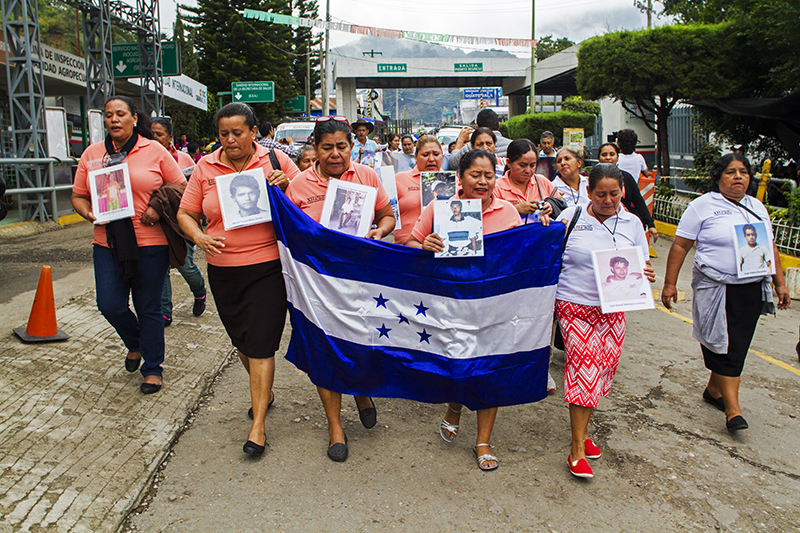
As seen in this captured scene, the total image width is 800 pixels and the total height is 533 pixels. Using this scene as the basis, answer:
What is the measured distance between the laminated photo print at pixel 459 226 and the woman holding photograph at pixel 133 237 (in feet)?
6.89

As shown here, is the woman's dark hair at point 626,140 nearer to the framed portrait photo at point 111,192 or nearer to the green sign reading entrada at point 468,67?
the framed portrait photo at point 111,192

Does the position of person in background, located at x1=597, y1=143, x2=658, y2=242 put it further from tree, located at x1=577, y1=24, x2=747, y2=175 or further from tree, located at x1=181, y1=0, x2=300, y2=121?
tree, located at x1=181, y1=0, x2=300, y2=121

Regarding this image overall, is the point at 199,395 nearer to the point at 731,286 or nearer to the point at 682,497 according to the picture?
the point at 682,497

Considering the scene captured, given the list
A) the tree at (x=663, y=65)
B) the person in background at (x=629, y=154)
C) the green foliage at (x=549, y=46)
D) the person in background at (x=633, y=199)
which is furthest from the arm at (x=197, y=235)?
the green foliage at (x=549, y=46)

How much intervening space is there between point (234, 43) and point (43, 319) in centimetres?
3849

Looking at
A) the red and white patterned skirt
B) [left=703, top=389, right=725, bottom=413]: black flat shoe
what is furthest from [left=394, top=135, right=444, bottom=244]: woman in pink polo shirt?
[left=703, top=389, right=725, bottom=413]: black flat shoe

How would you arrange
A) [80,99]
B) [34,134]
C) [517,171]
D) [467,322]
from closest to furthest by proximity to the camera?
[467,322] → [517,171] → [34,134] → [80,99]

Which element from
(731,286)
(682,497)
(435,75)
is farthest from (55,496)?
(435,75)

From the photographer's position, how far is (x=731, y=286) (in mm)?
4434

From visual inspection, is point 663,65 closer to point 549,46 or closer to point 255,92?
point 255,92

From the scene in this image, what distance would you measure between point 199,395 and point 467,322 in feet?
7.07

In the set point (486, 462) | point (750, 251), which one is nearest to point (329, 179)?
point (486, 462)

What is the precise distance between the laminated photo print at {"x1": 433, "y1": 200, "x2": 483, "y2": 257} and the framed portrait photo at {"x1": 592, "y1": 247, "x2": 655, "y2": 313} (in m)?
0.71

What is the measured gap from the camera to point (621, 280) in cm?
370
